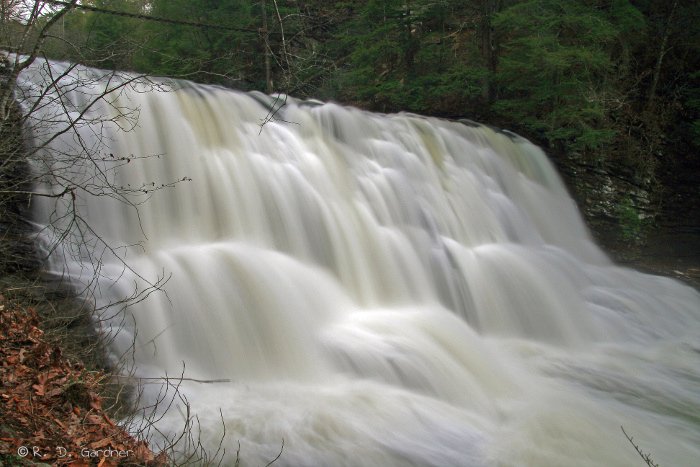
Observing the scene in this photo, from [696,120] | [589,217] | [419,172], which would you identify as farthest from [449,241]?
[696,120]

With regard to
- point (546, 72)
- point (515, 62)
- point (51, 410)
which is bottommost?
point (51, 410)

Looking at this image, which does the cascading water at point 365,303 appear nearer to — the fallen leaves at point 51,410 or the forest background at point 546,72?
the fallen leaves at point 51,410

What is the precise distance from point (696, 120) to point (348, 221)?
1057 cm

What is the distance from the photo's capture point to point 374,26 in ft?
53.6

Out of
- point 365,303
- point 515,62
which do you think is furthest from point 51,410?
point 515,62

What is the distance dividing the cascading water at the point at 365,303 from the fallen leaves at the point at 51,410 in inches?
30.2

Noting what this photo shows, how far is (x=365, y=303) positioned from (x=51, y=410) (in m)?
4.53

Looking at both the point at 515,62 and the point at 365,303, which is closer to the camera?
the point at 365,303

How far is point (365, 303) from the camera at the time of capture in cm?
728

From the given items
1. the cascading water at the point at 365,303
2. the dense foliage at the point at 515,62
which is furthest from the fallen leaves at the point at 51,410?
the dense foliage at the point at 515,62

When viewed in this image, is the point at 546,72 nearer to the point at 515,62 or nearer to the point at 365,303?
the point at 515,62

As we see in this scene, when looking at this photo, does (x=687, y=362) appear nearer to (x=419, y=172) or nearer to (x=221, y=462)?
(x=419, y=172)

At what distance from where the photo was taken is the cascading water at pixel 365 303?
4957 millimetres

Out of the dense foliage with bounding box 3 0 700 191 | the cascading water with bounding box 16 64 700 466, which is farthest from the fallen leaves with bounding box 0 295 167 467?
the dense foliage with bounding box 3 0 700 191
